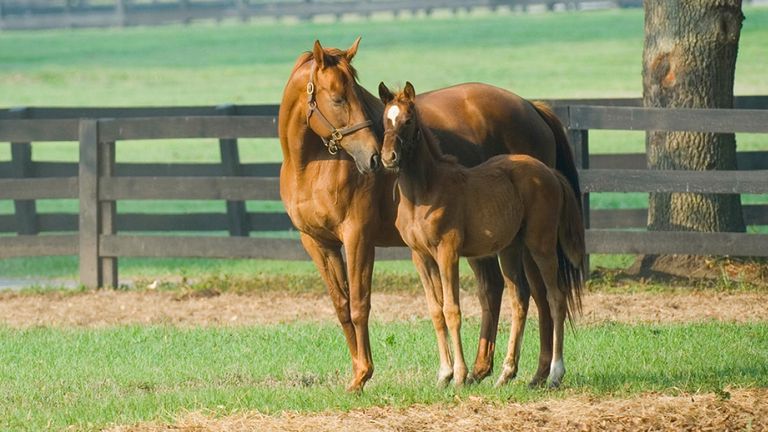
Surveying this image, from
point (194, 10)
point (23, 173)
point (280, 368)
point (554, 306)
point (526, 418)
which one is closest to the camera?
point (526, 418)

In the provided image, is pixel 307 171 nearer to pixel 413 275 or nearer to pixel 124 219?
pixel 413 275

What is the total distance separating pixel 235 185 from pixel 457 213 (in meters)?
5.80

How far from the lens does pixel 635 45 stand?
4519 cm

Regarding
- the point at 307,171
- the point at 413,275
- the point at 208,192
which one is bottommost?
the point at 413,275

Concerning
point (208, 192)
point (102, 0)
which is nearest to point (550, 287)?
point (208, 192)

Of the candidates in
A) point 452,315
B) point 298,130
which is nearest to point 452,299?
point 452,315

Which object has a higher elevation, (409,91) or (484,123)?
(409,91)

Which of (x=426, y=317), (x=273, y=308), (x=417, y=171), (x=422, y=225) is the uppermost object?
(x=417, y=171)

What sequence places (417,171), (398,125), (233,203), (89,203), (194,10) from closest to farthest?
(398,125)
(417,171)
(89,203)
(233,203)
(194,10)

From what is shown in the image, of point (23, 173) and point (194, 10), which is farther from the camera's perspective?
point (194, 10)

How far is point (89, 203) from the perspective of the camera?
13.7 metres

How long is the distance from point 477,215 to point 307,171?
1013 mm

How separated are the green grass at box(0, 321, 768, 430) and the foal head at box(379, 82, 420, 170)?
1311 millimetres

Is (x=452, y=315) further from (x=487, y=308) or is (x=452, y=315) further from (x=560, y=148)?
(x=560, y=148)
